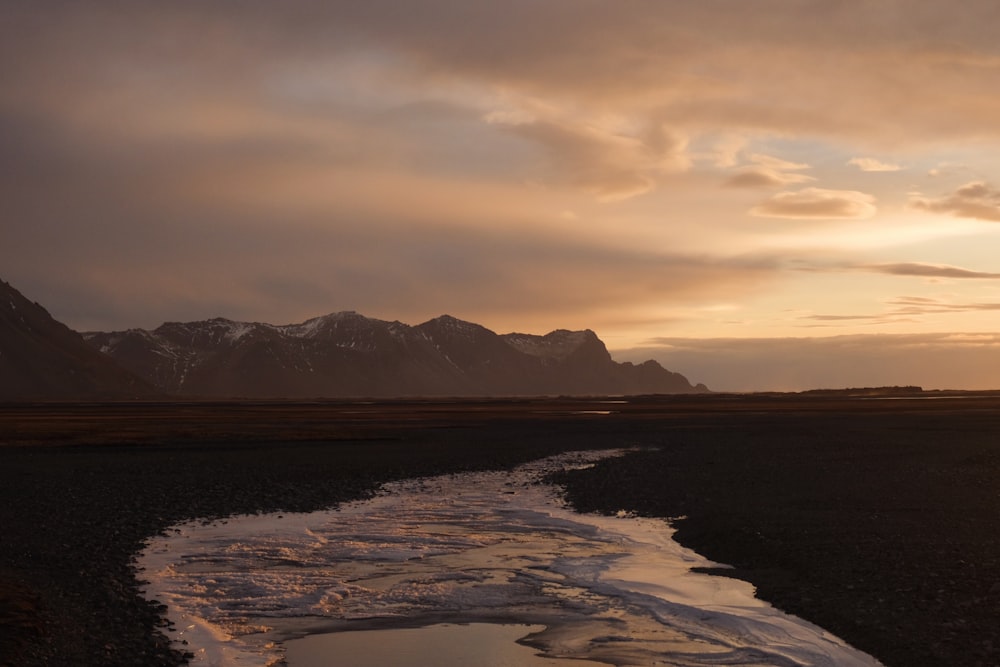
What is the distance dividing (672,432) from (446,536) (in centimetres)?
5367

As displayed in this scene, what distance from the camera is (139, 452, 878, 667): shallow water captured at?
53.1 feet

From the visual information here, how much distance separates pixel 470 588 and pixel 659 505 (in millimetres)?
15195

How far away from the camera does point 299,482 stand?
42875mm

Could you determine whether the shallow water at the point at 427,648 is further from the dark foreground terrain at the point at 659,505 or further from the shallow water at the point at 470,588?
the dark foreground terrain at the point at 659,505

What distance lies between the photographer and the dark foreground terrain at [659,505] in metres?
16.2

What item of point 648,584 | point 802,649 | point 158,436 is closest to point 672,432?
point 158,436

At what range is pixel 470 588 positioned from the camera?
20844mm

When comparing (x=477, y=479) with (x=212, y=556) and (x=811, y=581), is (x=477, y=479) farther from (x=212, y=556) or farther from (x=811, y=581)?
(x=811, y=581)

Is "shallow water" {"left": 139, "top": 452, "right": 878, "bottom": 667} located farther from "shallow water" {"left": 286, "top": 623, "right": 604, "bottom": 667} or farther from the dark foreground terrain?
the dark foreground terrain

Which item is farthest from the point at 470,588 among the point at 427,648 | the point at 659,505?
the point at 659,505

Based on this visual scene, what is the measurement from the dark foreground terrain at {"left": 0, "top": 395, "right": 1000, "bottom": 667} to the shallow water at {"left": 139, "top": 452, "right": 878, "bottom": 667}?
104cm

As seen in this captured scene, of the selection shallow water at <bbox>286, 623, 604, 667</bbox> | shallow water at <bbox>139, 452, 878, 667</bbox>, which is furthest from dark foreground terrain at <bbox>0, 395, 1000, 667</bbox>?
shallow water at <bbox>286, 623, 604, 667</bbox>

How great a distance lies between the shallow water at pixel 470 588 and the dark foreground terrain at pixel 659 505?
104cm

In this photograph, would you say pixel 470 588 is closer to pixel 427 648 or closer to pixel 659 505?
pixel 427 648
